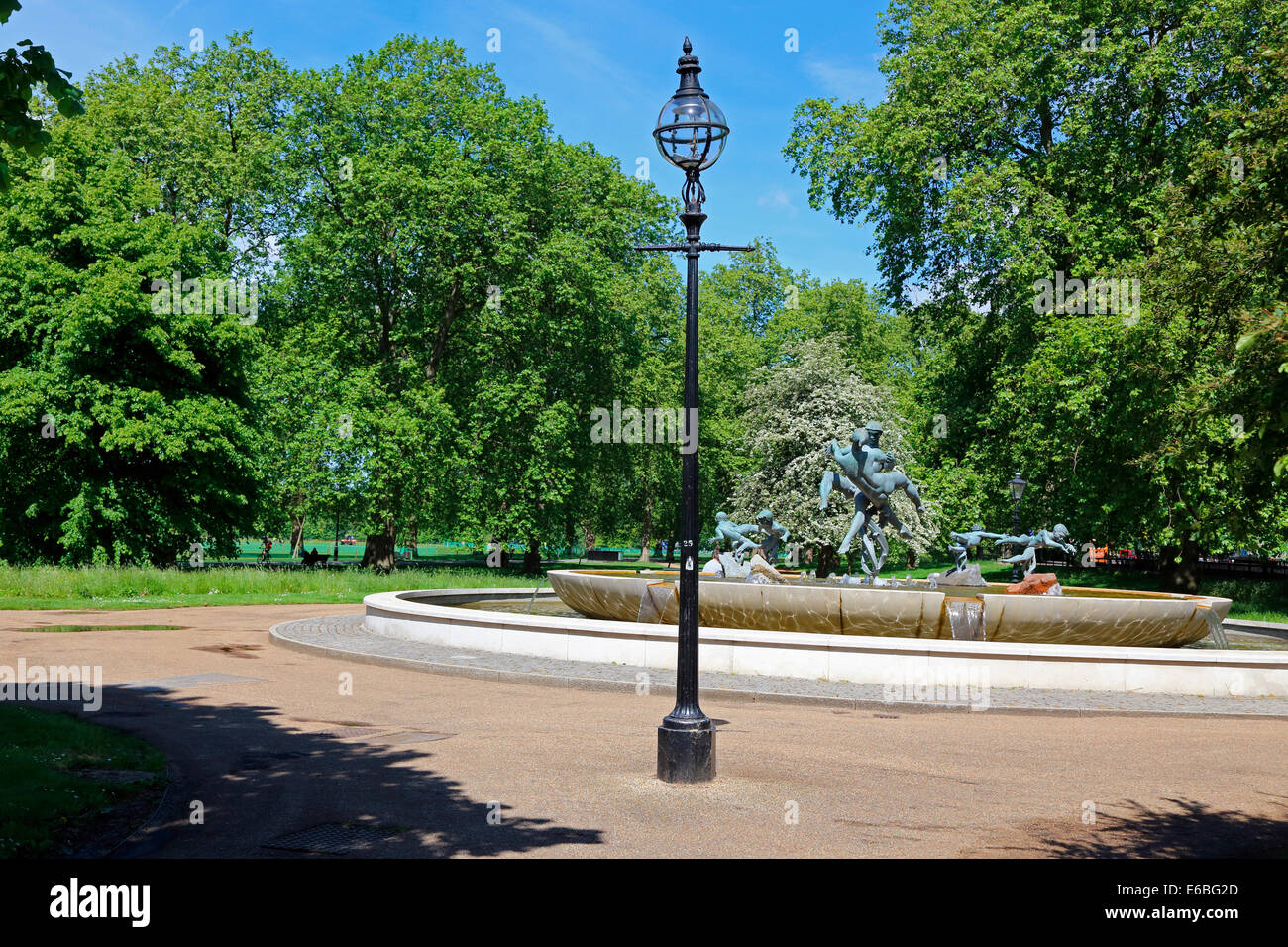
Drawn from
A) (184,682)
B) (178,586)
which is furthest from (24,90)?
(178,586)

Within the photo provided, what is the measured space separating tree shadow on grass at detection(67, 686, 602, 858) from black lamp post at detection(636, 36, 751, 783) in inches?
60.4

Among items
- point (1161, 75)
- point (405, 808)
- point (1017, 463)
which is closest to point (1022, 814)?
point (405, 808)

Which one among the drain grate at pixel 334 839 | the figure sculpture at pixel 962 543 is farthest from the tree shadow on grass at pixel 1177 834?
the figure sculpture at pixel 962 543

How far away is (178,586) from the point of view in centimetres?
2653

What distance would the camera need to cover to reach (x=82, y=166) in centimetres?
3469

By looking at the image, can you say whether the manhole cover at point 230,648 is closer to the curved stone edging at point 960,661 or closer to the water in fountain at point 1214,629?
the curved stone edging at point 960,661

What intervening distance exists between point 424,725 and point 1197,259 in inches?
822

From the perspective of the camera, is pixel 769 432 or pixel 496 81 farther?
pixel 769 432

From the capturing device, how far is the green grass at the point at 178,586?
2434 cm

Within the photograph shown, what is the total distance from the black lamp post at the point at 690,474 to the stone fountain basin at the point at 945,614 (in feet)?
23.1

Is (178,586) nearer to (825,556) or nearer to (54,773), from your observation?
(54,773)

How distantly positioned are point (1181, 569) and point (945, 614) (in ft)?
76.2

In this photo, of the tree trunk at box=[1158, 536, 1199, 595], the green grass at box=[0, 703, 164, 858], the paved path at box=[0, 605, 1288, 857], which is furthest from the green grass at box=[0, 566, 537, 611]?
the tree trunk at box=[1158, 536, 1199, 595]
